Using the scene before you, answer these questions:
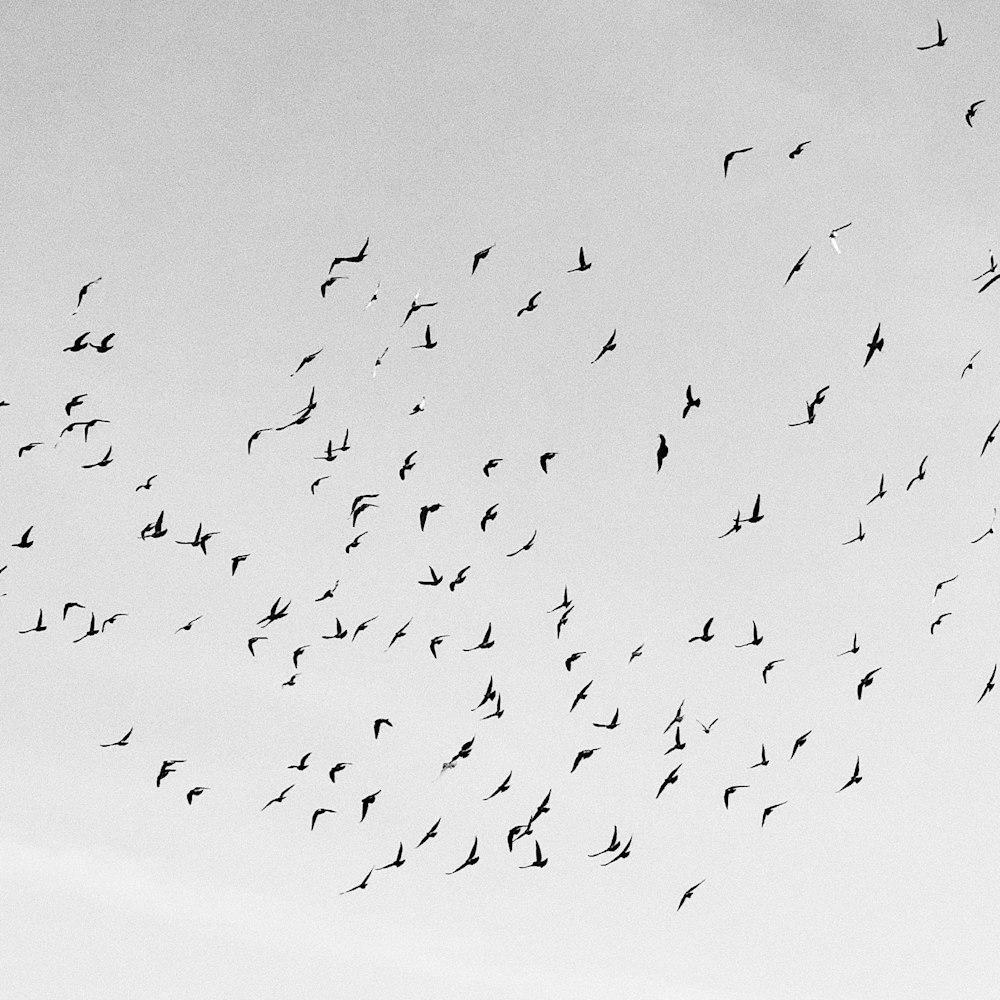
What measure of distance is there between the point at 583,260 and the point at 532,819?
22.5 m

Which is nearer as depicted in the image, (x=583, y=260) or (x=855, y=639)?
(x=583, y=260)

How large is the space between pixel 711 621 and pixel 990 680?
44.5 ft

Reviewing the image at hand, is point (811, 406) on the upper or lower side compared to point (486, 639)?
upper

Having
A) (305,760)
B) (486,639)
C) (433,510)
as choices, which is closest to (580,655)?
(486,639)

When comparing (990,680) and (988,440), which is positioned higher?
(988,440)

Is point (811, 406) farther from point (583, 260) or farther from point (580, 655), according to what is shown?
point (580, 655)

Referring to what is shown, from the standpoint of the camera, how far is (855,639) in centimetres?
5441

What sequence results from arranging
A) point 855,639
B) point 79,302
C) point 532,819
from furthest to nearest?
point 855,639, point 532,819, point 79,302

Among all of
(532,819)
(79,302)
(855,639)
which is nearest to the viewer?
(79,302)

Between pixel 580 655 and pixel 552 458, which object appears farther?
pixel 580 655

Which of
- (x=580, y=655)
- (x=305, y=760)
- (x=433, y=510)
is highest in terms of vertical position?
(x=433, y=510)

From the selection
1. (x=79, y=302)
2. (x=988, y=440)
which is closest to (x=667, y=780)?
(x=988, y=440)

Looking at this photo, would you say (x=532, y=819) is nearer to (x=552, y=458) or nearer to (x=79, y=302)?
(x=552, y=458)

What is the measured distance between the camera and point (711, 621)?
52.6 m
